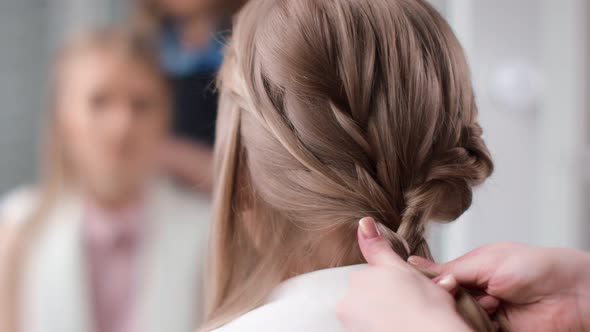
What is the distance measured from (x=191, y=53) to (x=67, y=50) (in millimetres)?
219

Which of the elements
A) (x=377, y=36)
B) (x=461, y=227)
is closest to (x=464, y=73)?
(x=377, y=36)

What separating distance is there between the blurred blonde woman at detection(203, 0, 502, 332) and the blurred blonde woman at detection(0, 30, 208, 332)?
592mm

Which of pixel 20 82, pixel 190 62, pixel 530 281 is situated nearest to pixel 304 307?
pixel 530 281

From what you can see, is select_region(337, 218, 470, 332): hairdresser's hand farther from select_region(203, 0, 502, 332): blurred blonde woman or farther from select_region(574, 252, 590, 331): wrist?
select_region(574, 252, 590, 331): wrist

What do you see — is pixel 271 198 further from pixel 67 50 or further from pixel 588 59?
pixel 588 59

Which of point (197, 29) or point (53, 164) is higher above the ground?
point (197, 29)

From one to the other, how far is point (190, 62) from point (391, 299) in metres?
0.74

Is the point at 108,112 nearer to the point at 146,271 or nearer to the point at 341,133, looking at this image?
the point at 146,271

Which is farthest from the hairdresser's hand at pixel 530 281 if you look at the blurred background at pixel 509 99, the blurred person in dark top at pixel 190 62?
the blurred person in dark top at pixel 190 62

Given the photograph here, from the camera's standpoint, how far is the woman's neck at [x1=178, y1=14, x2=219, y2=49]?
1107mm

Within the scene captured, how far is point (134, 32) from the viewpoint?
3.70ft

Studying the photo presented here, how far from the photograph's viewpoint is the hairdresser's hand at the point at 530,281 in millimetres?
570

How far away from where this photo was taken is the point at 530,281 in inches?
22.9

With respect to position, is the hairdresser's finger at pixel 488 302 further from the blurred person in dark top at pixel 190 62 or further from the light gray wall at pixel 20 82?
the light gray wall at pixel 20 82
